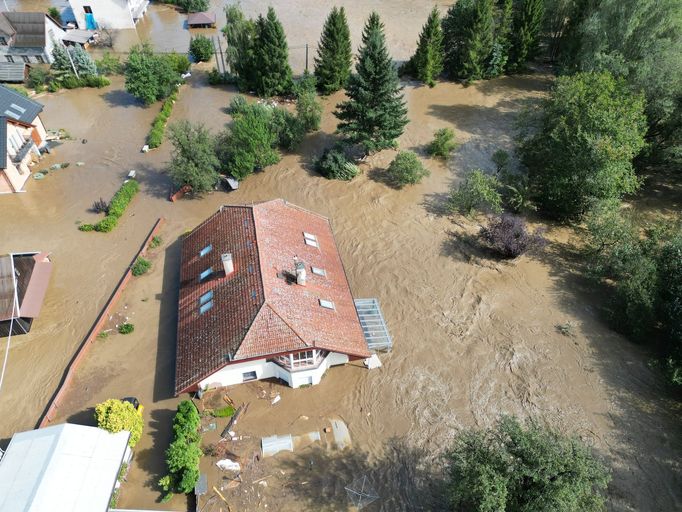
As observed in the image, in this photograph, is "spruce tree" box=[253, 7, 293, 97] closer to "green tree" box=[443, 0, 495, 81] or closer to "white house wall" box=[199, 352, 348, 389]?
"green tree" box=[443, 0, 495, 81]

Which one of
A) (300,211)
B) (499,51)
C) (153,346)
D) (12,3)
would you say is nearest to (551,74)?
(499,51)

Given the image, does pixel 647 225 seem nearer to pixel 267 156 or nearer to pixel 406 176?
pixel 406 176

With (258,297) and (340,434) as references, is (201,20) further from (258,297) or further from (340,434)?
(340,434)

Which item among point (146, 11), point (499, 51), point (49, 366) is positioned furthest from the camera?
point (146, 11)

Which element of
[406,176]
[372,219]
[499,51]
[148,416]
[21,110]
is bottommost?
[148,416]

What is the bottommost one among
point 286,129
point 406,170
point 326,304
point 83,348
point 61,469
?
point 83,348

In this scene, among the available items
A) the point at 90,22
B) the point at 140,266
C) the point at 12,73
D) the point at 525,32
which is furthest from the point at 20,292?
the point at 525,32
